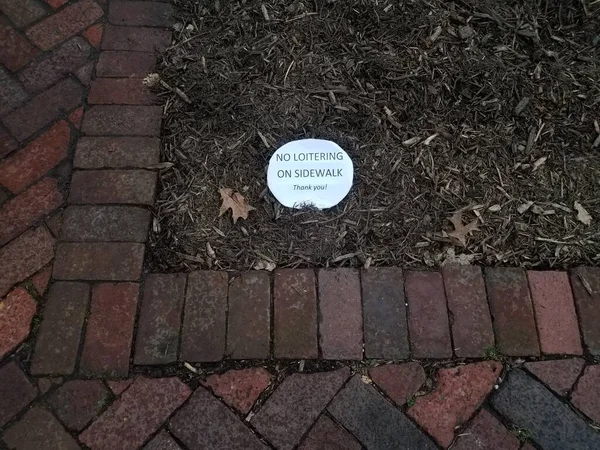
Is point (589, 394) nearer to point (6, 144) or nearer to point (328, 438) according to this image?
point (328, 438)

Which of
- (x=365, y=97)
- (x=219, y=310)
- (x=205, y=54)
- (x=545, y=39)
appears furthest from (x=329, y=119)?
(x=545, y=39)

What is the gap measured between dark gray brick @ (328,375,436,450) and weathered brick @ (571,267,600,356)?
650 mm

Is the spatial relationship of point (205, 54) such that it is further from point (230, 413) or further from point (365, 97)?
point (230, 413)

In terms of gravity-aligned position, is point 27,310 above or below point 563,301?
above

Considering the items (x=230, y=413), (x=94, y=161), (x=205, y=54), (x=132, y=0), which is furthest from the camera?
(x=132, y=0)

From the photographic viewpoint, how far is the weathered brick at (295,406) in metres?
1.40

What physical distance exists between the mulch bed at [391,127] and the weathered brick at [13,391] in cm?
53

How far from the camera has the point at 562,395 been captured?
1464mm

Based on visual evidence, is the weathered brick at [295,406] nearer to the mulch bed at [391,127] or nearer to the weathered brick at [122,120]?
the mulch bed at [391,127]

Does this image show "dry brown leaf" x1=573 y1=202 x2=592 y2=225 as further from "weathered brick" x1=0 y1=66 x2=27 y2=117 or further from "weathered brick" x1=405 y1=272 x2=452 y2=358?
"weathered brick" x1=0 y1=66 x2=27 y2=117

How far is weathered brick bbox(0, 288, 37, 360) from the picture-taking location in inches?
59.3

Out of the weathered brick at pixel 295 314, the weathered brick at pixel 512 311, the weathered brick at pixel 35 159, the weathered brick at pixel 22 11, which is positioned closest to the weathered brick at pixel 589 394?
the weathered brick at pixel 512 311

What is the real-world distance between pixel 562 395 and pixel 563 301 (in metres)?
0.31

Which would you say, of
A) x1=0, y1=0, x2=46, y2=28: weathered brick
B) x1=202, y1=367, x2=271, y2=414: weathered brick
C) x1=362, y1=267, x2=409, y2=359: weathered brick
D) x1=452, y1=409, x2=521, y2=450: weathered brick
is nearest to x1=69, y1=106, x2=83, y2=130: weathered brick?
x1=0, y1=0, x2=46, y2=28: weathered brick
